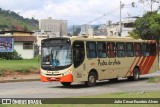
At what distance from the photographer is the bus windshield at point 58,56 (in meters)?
23.0

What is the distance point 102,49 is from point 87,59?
74.2 inches

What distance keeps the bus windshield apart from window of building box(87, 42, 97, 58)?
61.0 inches

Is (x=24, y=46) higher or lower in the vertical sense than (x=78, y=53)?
higher

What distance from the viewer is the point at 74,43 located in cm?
2323

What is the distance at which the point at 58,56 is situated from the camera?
2322cm

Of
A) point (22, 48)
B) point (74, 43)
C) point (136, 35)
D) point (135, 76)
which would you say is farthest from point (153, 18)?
point (136, 35)

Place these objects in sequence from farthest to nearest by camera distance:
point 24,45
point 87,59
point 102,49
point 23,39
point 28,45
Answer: point 28,45, point 24,45, point 23,39, point 102,49, point 87,59

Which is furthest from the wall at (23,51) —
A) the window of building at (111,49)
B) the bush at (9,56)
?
the window of building at (111,49)

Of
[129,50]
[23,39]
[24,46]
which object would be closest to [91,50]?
[129,50]

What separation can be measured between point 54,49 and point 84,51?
1.67m

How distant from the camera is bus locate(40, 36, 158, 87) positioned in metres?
23.1

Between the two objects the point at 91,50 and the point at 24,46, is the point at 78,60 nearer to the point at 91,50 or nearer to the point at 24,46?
the point at 91,50

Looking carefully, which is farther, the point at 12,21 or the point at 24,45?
the point at 12,21

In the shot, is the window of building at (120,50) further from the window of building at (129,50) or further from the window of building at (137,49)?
the window of building at (137,49)
